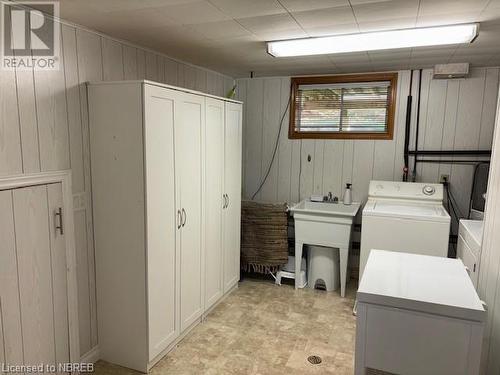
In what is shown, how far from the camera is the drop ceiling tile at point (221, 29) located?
93.0 inches

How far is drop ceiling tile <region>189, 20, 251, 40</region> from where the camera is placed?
2.36 meters

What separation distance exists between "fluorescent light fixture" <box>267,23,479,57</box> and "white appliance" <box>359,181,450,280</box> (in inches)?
57.0

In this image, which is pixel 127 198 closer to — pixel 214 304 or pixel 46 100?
pixel 46 100

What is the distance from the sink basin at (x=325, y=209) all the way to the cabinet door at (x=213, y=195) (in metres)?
0.95

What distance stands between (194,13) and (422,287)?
1.94 metres

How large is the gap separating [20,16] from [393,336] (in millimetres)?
2576

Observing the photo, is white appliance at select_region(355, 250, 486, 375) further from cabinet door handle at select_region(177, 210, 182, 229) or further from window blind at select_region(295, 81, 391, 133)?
window blind at select_region(295, 81, 391, 133)

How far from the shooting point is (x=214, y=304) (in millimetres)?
3510

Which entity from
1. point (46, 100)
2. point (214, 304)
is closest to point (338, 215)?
point (214, 304)

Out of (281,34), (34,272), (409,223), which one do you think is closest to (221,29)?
(281,34)

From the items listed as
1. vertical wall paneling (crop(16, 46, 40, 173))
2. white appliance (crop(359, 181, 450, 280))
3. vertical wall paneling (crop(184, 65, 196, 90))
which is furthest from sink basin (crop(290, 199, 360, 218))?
vertical wall paneling (crop(16, 46, 40, 173))

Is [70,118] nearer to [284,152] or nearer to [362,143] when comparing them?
[284,152]

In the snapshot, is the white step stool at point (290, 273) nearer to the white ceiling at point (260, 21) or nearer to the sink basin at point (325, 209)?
the sink basin at point (325, 209)

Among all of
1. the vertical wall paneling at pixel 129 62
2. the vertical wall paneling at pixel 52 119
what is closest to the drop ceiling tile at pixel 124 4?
the vertical wall paneling at pixel 52 119
